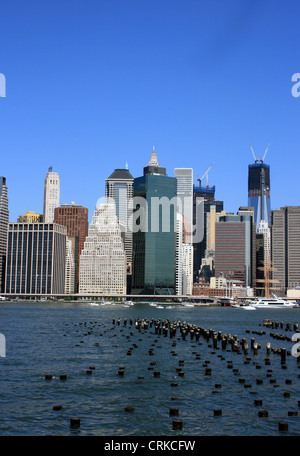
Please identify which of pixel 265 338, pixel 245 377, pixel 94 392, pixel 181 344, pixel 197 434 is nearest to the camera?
pixel 197 434

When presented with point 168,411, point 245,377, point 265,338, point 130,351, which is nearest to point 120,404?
point 168,411

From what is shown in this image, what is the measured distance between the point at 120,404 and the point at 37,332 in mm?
69460

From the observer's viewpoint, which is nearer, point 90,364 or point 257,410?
point 257,410

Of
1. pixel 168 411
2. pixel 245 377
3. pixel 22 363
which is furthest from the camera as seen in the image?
pixel 22 363

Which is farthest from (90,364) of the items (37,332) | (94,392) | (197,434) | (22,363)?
(37,332)

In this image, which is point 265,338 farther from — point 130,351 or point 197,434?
point 197,434

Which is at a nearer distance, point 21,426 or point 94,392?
point 21,426

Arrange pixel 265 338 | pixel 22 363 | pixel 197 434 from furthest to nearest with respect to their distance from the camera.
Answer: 1. pixel 265 338
2. pixel 22 363
3. pixel 197 434

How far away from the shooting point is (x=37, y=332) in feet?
378

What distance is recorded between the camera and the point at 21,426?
Result: 41.7 m

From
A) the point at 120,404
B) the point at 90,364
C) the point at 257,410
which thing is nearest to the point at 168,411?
the point at 120,404
